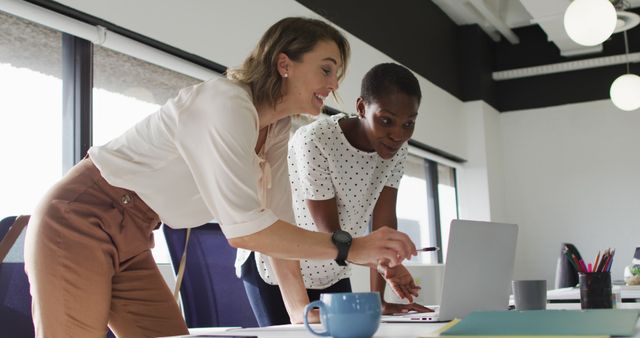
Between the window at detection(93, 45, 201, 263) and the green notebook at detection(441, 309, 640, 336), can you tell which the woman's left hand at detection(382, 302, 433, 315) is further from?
the window at detection(93, 45, 201, 263)

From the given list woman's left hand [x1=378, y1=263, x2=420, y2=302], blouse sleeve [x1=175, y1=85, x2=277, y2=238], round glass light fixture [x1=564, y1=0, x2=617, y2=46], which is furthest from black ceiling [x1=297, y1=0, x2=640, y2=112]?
blouse sleeve [x1=175, y1=85, x2=277, y2=238]

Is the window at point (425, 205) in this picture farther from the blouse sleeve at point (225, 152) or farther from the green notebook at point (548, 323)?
the green notebook at point (548, 323)

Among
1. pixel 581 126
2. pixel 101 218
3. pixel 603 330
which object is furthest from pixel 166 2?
pixel 581 126

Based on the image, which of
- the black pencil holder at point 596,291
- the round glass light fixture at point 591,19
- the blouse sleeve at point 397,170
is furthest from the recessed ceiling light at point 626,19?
the black pencil holder at point 596,291

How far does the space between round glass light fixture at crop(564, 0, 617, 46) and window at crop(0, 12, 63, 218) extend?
276cm

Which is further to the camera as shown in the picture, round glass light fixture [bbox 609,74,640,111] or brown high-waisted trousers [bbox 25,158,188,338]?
round glass light fixture [bbox 609,74,640,111]

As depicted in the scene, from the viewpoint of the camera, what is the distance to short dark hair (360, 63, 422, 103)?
6.87 feet

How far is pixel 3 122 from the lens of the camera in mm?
3066

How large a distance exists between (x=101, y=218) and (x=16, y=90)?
177 centimetres

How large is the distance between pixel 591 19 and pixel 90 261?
329cm

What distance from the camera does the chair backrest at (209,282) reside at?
6.83 ft

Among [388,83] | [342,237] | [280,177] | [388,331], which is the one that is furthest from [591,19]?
[388,331]

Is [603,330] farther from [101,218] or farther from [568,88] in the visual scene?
[568,88]

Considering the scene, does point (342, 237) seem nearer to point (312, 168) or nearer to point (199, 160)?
point (199, 160)
